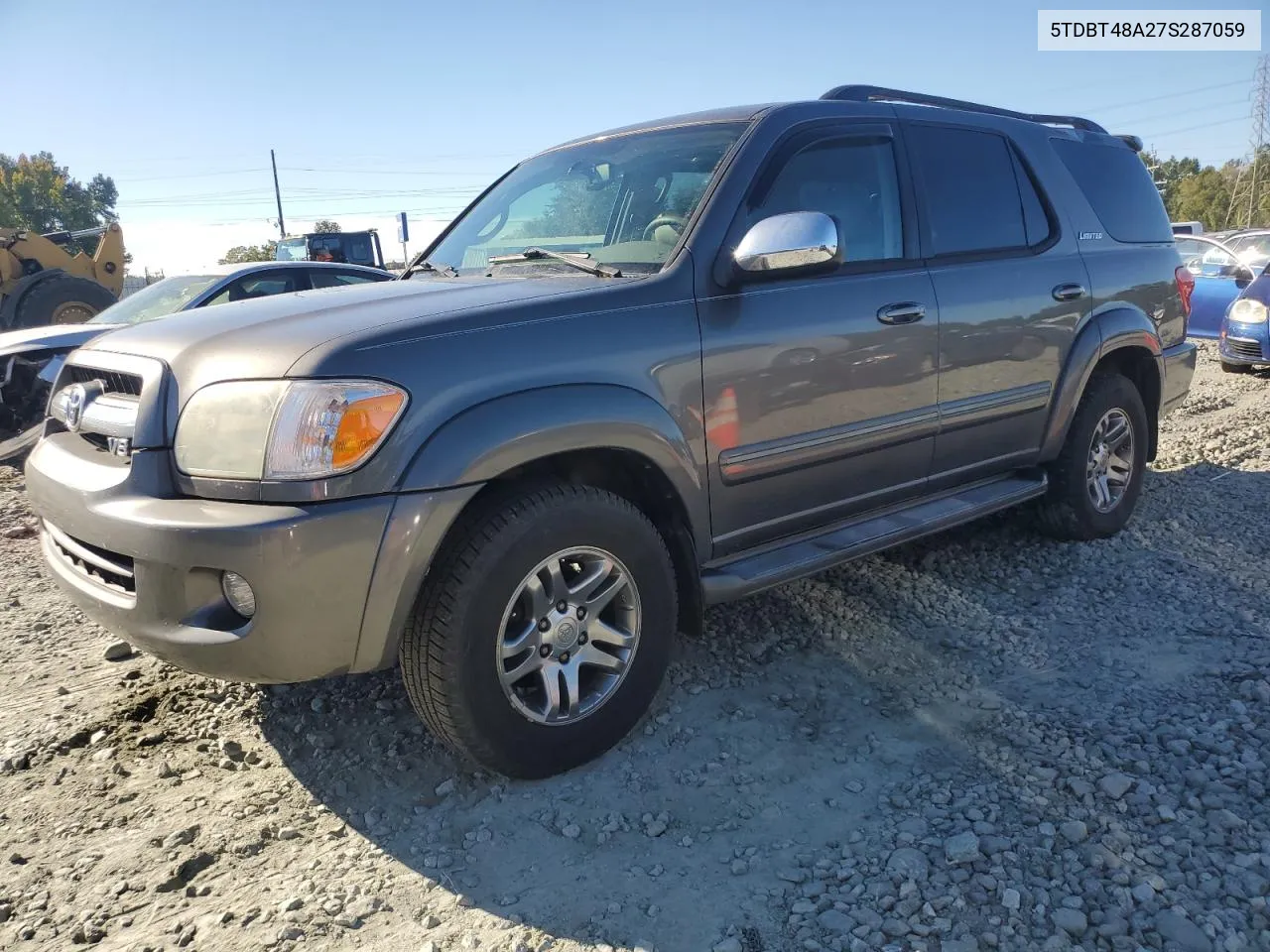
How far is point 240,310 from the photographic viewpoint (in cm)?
283

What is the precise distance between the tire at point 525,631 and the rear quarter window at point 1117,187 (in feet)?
10.2

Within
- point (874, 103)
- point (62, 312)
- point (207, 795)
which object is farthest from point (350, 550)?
point (62, 312)

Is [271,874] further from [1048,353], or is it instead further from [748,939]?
[1048,353]

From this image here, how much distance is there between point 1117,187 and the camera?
458cm

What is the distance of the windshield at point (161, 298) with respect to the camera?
7.10 metres

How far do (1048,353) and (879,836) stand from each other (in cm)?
253

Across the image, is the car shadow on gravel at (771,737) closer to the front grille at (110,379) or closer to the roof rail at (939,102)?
the front grille at (110,379)

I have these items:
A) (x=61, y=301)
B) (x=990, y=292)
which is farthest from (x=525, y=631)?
(x=61, y=301)

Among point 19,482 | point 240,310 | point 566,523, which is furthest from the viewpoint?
point 19,482

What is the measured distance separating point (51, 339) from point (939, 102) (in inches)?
277

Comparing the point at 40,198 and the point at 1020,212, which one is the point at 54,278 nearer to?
the point at 1020,212

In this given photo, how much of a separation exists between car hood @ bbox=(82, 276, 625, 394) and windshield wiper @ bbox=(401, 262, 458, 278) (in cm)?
47

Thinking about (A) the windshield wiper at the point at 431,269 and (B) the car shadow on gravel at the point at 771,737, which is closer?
(B) the car shadow on gravel at the point at 771,737

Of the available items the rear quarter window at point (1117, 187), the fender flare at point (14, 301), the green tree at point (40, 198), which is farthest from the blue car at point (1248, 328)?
the green tree at point (40, 198)
